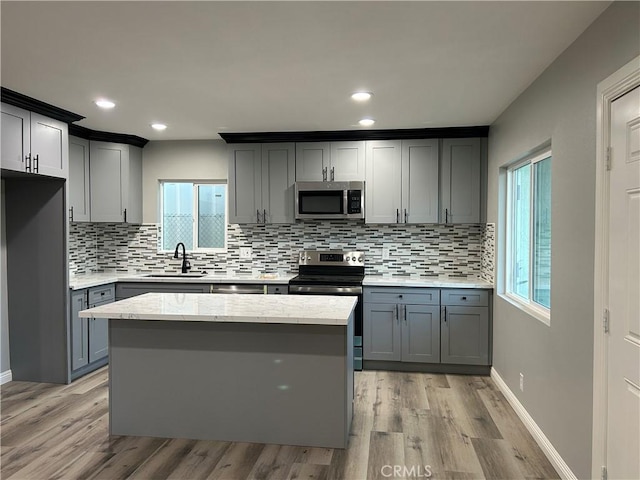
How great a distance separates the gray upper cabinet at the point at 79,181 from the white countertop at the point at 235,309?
75.6 inches

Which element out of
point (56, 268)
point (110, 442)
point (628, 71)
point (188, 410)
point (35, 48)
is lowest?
point (110, 442)

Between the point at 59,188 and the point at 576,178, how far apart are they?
4046 millimetres

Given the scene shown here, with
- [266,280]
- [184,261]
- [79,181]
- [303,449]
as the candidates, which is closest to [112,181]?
[79,181]

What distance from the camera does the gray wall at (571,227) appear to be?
2.07 metres

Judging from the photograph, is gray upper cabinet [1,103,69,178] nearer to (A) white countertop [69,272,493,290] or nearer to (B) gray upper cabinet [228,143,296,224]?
(A) white countertop [69,272,493,290]

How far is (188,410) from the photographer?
2.88m

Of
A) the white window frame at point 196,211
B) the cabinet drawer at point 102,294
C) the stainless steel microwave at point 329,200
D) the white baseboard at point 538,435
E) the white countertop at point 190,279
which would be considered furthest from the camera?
the white window frame at point 196,211

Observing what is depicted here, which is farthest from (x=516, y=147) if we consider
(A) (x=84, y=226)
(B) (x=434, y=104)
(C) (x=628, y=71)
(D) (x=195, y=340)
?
(A) (x=84, y=226)

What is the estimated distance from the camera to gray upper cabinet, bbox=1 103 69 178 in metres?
3.34

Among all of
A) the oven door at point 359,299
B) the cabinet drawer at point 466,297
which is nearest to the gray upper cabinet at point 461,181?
the cabinet drawer at point 466,297

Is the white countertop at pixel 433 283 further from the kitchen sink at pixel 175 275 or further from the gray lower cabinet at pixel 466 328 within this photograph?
the kitchen sink at pixel 175 275

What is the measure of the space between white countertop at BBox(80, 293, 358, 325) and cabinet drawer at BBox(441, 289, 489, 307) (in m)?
1.49

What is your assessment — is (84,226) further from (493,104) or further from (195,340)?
(493,104)

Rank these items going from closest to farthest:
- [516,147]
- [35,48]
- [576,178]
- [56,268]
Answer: [576,178], [35,48], [516,147], [56,268]
